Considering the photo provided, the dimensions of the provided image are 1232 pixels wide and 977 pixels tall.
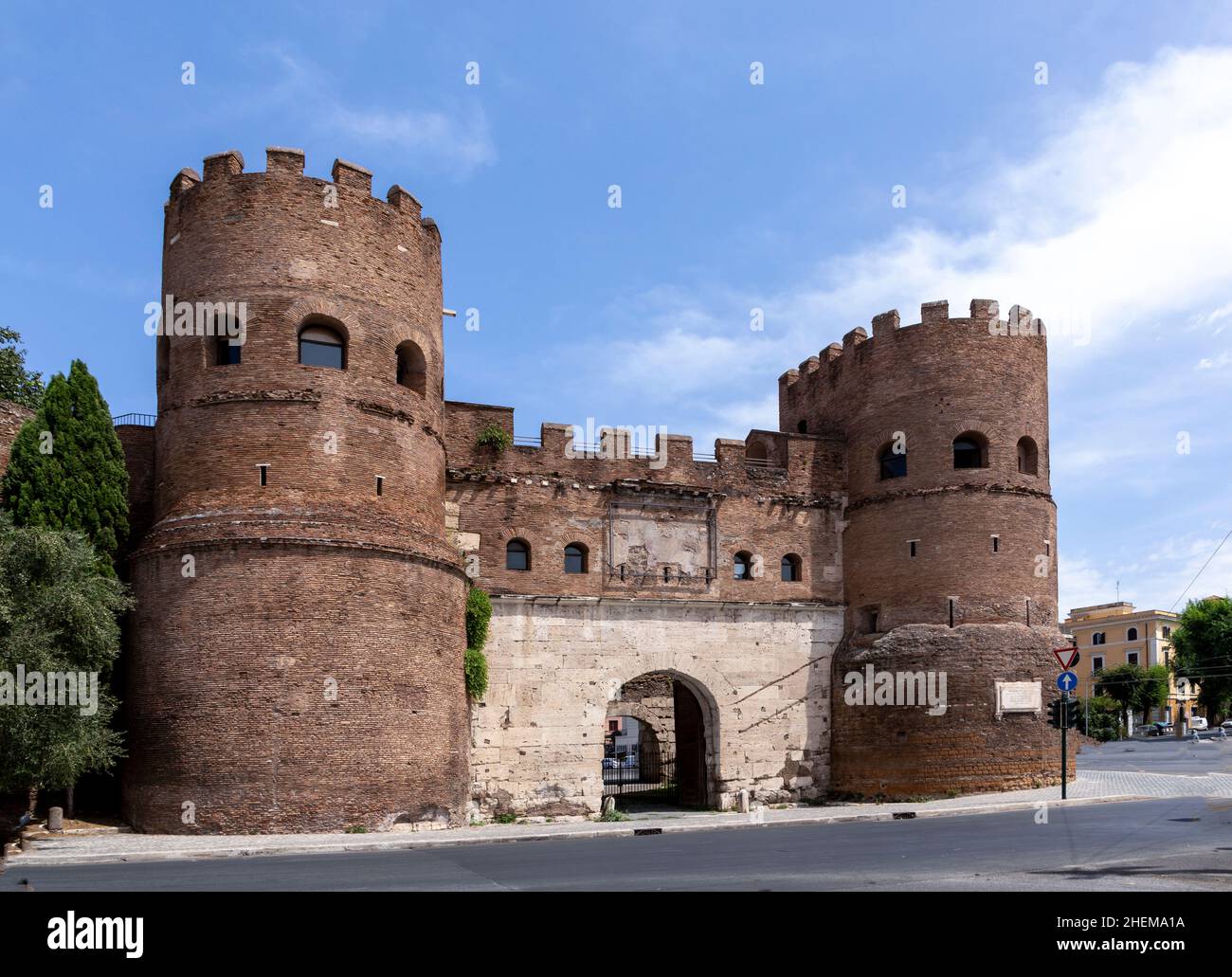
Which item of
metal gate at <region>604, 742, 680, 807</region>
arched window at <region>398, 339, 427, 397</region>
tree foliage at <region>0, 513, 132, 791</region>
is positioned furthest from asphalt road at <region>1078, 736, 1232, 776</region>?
tree foliage at <region>0, 513, 132, 791</region>

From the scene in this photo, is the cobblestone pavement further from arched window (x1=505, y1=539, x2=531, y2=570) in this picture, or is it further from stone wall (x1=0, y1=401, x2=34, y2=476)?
stone wall (x1=0, y1=401, x2=34, y2=476)

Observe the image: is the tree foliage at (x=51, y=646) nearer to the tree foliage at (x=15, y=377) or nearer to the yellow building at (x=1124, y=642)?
the tree foliage at (x=15, y=377)

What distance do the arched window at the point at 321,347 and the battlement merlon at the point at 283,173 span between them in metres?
2.87

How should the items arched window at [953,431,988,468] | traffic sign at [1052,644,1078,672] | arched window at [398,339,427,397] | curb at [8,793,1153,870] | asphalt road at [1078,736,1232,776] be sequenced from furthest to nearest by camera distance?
asphalt road at [1078,736,1232,776], arched window at [953,431,988,468], traffic sign at [1052,644,1078,672], arched window at [398,339,427,397], curb at [8,793,1153,870]

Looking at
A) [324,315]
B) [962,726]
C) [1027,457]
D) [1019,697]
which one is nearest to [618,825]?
[962,726]

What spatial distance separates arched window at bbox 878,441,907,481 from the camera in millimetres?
29094

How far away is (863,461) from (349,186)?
1435 cm

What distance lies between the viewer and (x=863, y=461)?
29.7 m

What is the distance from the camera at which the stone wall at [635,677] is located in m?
25.4

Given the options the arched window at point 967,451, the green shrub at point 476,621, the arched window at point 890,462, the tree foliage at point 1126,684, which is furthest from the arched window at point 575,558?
the tree foliage at point 1126,684

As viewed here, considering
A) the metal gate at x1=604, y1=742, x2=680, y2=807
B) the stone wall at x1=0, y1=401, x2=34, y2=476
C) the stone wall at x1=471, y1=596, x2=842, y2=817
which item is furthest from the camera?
the metal gate at x1=604, y1=742, x2=680, y2=807

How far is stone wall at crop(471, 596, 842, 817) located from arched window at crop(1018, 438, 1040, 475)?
580cm
